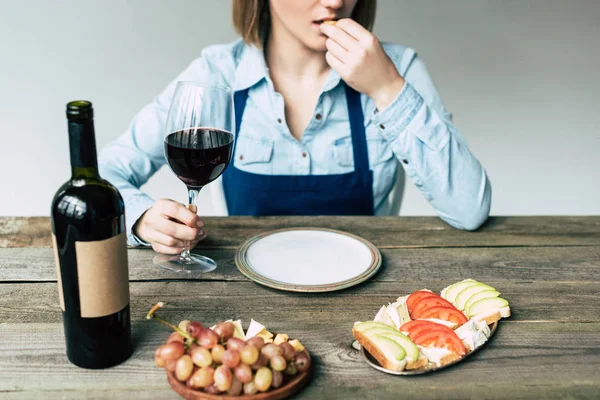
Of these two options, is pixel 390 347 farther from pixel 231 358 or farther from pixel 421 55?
pixel 421 55

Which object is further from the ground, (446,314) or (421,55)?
(421,55)

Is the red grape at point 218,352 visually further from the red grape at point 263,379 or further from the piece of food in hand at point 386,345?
the piece of food in hand at point 386,345

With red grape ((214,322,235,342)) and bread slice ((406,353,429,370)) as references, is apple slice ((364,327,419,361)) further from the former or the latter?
red grape ((214,322,235,342))

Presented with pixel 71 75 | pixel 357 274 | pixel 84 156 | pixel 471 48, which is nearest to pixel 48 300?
pixel 84 156

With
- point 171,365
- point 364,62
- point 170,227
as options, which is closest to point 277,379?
point 171,365

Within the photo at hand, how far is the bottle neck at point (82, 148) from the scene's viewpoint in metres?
0.72

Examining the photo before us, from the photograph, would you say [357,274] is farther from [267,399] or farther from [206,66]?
[206,66]

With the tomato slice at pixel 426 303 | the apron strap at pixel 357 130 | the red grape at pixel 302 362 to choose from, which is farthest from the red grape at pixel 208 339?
the apron strap at pixel 357 130

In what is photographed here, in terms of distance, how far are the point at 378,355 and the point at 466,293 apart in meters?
0.23

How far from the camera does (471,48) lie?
2.81 meters

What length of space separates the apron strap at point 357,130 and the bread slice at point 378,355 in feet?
2.97

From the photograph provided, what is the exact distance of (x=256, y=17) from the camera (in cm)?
173

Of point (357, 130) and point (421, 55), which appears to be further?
point (421, 55)

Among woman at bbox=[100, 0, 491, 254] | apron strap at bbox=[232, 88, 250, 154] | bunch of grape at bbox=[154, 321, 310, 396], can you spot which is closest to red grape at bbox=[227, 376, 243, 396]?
bunch of grape at bbox=[154, 321, 310, 396]
